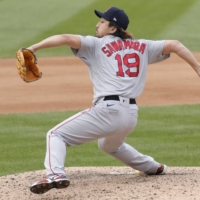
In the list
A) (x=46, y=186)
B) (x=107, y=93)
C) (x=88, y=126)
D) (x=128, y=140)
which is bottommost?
(x=128, y=140)

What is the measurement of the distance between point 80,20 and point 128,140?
12.2 m

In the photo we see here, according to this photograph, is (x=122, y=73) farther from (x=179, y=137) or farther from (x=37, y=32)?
(x=37, y=32)

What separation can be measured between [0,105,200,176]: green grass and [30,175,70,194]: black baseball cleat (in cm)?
185

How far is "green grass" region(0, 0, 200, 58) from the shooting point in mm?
18219

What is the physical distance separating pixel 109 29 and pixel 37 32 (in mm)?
13433

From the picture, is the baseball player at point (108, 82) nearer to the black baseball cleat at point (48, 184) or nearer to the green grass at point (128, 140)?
the black baseball cleat at point (48, 184)

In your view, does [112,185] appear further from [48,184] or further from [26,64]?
[26,64]

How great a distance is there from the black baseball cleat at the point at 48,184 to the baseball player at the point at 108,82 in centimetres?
1

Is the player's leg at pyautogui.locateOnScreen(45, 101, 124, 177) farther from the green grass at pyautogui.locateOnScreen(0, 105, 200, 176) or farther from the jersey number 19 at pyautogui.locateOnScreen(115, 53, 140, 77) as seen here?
the green grass at pyautogui.locateOnScreen(0, 105, 200, 176)

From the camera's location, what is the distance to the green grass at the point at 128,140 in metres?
7.38

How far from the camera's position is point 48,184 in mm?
5043

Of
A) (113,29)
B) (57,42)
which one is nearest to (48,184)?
(57,42)

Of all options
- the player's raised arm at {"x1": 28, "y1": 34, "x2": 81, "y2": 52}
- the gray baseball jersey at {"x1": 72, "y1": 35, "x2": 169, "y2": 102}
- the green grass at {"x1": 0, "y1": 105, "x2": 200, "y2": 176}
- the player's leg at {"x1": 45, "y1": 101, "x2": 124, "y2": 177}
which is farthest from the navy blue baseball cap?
the green grass at {"x1": 0, "y1": 105, "x2": 200, "y2": 176}

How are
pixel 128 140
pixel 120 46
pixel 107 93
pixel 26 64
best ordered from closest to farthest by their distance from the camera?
pixel 26 64 < pixel 107 93 < pixel 120 46 < pixel 128 140
